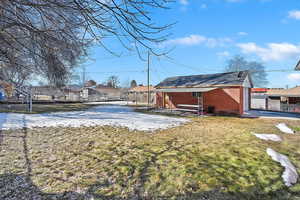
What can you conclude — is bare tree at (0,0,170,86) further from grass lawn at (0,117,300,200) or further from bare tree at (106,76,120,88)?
bare tree at (106,76,120,88)

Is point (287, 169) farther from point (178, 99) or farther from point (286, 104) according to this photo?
point (286, 104)

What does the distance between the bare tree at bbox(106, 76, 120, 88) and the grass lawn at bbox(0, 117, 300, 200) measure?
60065 millimetres

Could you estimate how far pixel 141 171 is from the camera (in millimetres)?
2736

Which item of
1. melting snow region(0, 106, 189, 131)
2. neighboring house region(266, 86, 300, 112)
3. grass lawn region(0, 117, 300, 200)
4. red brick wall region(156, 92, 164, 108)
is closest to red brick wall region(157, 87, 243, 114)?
red brick wall region(156, 92, 164, 108)

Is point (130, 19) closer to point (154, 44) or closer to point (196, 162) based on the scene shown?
point (154, 44)

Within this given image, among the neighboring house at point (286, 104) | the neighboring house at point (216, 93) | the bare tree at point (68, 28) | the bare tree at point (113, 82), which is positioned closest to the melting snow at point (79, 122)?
the bare tree at point (68, 28)

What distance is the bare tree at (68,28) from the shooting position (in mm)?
1775

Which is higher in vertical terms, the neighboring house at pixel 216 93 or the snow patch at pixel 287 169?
the neighboring house at pixel 216 93

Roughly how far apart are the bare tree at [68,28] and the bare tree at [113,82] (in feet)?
202

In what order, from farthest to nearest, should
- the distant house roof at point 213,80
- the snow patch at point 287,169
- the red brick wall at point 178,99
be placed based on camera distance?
the red brick wall at point 178,99, the distant house roof at point 213,80, the snow patch at point 287,169

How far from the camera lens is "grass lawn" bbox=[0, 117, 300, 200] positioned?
7.02 feet

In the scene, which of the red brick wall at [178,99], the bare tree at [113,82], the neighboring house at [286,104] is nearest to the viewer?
the red brick wall at [178,99]

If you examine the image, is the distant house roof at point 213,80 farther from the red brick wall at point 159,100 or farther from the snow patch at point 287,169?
the snow patch at point 287,169

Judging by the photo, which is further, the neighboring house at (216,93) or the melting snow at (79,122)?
the neighboring house at (216,93)
